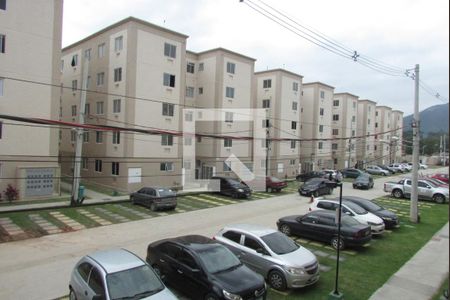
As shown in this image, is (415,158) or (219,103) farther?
(219,103)

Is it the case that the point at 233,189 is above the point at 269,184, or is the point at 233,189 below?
below

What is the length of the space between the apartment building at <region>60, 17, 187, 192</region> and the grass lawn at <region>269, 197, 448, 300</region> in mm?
18200

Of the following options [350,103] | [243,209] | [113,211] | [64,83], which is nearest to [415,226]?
[243,209]

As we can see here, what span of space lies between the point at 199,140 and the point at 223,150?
3.03 meters

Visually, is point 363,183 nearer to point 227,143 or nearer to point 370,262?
point 227,143

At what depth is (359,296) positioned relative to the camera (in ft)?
32.5

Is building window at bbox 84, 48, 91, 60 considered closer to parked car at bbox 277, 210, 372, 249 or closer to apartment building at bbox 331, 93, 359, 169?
parked car at bbox 277, 210, 372, 249

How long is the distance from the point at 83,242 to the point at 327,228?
35.5 feet

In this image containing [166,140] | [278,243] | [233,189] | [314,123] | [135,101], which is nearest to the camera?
[278,243]

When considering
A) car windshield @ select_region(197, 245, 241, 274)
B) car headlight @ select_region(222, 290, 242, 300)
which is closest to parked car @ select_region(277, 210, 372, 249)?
car windshield @ select_region(197, 245, 241, 274)

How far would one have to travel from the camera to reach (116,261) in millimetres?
8312

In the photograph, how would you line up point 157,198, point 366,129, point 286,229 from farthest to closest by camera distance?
point 366,129, point 157,198, point 286,229

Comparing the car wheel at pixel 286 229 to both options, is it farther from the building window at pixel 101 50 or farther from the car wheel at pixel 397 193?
the building window at pixel 101 50

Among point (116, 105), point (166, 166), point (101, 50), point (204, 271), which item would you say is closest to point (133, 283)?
point (204, 271)
